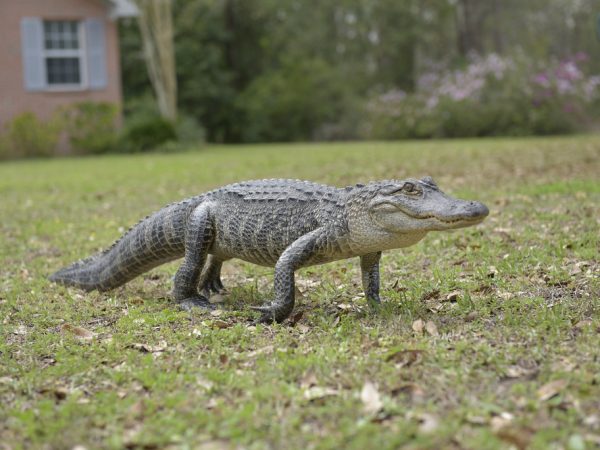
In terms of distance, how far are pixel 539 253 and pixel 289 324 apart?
2553mm

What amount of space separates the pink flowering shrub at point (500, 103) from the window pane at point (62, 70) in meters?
9.55

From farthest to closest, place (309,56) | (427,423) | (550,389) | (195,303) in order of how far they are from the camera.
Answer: (309,56)
(195,303)
(550,389)
(427,423)

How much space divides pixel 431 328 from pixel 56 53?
19521 mm

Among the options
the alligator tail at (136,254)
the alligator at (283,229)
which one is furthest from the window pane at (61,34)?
the alligator at (283,229)

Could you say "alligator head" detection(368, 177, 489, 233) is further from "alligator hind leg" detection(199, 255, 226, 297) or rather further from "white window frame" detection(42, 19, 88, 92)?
"white window frame" detection(42, 19, 88, 92)

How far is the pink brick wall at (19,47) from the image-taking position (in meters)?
21.0

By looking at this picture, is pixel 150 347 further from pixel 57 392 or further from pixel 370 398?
pixel 370 398

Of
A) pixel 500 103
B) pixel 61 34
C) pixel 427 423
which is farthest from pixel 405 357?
pixel 61 34

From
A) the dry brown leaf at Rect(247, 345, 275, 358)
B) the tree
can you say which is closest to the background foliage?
the tree

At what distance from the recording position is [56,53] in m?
21.5

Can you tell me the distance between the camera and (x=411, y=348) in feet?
13.3

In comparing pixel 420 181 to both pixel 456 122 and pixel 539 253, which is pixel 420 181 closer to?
pixel 539 253

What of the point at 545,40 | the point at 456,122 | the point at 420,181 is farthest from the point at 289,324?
the point at 545,40

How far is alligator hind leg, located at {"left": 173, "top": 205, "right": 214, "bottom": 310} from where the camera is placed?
527 cm
